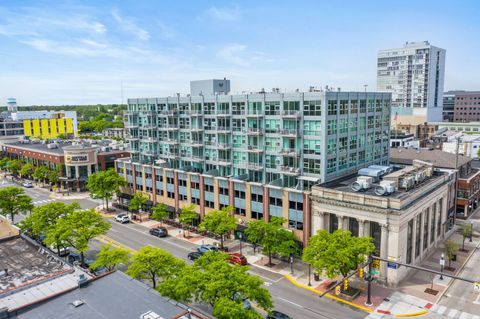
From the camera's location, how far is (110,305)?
31781mm

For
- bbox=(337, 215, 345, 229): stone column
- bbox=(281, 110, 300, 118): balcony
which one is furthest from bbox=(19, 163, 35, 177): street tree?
bbox=(337, 215, 345, 229): stone column

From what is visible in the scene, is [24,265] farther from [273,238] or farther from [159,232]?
[273,238]

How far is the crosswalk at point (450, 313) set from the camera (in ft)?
149

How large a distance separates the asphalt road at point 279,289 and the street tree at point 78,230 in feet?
28.7

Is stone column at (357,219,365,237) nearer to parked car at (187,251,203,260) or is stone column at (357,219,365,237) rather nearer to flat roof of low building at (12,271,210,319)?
parked car at (187,251,203,260)

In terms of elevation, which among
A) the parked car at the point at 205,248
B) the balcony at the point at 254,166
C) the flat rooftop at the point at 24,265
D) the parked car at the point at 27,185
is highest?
the balcony at the point at 254,166

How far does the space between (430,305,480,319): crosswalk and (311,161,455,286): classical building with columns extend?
21.2 feet

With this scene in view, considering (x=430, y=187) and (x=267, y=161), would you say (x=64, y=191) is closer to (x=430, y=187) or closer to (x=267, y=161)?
(x=267, y=161)

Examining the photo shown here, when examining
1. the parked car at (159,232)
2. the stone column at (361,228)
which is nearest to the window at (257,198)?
the parked car at (159,232)

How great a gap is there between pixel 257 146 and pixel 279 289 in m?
27.6

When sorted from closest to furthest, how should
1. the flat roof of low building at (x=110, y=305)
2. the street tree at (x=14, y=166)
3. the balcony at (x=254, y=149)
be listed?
the flat roof of low building at (x=110, y=305), the balcony at (x=254, y=149), the street tree at (x=14, y=166)

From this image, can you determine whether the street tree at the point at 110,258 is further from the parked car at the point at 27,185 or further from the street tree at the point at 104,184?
the parked car at the point at 27,185

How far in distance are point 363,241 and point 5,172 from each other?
502 feet

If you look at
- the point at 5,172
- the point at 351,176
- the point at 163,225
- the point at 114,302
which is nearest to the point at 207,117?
the point at 163,225
